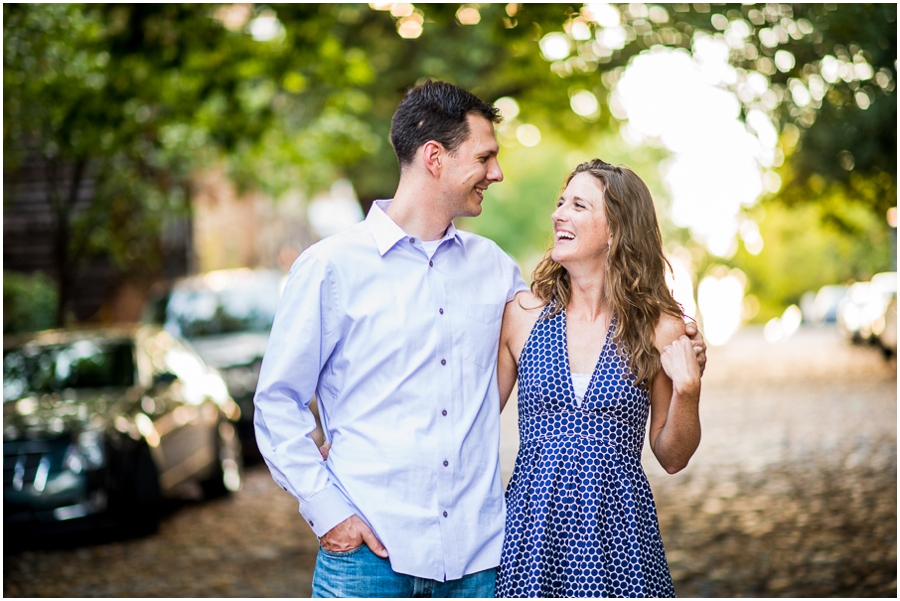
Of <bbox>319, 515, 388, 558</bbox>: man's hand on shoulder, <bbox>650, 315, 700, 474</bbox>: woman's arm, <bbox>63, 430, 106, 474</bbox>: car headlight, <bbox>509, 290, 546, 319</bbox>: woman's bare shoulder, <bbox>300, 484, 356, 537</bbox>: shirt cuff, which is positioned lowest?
<bbox>63, 430, 106, 474</bbox>: car headlight

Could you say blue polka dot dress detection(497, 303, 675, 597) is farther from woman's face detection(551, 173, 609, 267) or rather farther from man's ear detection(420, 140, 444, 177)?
man's ear detection(420, 140, 444, 177)

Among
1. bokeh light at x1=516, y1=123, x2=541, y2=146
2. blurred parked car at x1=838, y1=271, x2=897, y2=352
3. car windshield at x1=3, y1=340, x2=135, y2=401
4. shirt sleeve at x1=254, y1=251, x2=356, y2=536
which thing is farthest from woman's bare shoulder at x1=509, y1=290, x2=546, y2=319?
blurred parked car at x1=838, y1=271, x2=897, y2=352

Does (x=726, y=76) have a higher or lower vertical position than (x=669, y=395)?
higher

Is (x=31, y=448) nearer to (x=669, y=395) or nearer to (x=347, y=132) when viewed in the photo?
(x=669, y=395)

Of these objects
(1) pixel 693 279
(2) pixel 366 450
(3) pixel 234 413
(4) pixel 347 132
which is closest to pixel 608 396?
(2) pixel 366 450

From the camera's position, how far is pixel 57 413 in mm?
8344

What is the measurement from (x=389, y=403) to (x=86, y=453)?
576 centimetres

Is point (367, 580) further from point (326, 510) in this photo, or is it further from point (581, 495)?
point (581, 495)

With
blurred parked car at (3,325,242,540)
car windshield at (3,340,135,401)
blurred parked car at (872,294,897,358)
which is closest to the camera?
blurred parked car at (3,325,242,540)

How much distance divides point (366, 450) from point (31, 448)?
229 inches

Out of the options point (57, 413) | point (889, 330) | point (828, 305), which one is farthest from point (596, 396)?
point (828, 305)

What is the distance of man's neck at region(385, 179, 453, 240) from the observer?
321 centimetres

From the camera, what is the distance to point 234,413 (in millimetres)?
11125

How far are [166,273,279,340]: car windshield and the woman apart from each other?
9646mm
